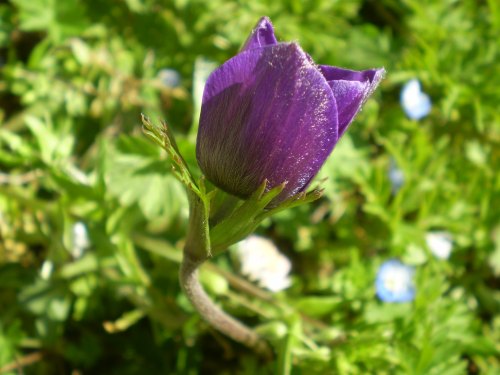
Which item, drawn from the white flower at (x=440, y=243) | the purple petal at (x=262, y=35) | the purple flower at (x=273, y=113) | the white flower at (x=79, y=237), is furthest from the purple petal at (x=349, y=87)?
the white flower at (x=440, y=243)

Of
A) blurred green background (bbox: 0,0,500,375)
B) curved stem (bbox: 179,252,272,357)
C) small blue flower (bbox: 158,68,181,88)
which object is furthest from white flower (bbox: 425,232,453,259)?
small blue flower (bbox: 158,68,181,88)

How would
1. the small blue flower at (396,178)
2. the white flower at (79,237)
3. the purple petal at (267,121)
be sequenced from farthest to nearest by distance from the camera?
the small blue flower at (396,178) → the white flower at (79,237) → the purple petal at (267,121)

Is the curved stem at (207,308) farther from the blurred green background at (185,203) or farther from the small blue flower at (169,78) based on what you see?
the small blue flower at (169,78)

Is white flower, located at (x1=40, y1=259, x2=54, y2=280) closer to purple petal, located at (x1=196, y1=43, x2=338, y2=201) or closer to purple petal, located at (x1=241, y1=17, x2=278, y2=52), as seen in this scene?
purple petal, located at (x1=196, y1=43, x2=338, y2=201)

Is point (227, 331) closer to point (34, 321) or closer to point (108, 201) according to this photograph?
point (108, 201)

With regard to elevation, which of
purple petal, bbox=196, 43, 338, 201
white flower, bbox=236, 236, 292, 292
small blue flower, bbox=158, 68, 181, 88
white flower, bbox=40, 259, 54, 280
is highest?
purple petal, bbox=196, 43, 338, 201
